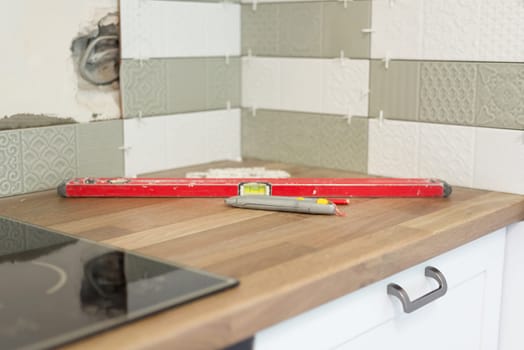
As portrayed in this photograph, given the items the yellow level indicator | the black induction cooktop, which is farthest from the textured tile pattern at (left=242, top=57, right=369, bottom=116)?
the black induction cooktop

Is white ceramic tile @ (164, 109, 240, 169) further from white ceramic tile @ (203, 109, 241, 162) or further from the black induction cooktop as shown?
the black induction cooktop

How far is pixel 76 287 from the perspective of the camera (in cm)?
77

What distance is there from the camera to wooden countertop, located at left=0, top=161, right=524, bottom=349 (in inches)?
27.9

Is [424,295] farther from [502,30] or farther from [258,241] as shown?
[502,30]

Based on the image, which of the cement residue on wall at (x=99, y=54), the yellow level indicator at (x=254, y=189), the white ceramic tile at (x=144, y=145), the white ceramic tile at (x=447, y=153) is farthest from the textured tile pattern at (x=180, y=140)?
the white ceramic tile at (x=447, y=153)

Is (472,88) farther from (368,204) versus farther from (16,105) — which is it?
(16,105)

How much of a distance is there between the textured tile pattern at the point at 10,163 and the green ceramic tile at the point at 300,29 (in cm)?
63

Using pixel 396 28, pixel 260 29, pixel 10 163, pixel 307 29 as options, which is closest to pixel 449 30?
pixel 396 28

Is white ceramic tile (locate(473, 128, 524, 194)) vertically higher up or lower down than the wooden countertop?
higher up

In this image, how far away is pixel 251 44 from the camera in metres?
1.63

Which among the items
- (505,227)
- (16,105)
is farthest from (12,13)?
(505,227)

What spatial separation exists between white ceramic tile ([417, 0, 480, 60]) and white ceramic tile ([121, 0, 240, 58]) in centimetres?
47

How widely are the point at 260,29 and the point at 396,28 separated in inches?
13.8

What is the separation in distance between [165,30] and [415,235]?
0.75m
